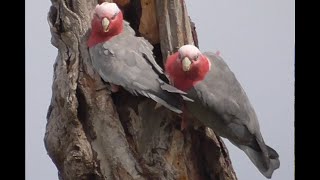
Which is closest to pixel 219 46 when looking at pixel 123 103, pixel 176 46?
pixel 176 46

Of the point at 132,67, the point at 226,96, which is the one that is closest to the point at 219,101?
the point at 226,96

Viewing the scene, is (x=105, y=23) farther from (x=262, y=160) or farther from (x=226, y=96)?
(x=262, y=160)

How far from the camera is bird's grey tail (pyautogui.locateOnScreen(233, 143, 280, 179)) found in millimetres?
1090

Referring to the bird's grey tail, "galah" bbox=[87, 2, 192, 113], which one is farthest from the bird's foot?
the bird's grey tail

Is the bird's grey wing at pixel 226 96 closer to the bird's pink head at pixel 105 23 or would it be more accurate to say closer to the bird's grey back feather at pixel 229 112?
the bird's grey back feather at pixel 229 112

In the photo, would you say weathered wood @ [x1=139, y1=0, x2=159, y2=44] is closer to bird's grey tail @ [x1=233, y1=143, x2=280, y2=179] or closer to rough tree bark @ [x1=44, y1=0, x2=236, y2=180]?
rough tree bark @ [x1=44, y1=0, x2=236, y2=180]

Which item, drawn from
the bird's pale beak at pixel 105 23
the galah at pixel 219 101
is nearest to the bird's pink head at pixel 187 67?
the galah at pixel 219 101

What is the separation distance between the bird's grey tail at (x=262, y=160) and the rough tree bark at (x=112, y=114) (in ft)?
0.25

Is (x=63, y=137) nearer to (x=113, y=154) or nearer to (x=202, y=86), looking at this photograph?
(x=113, y=154)

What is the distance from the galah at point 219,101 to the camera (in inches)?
41.8

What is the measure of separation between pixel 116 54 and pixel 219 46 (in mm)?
169

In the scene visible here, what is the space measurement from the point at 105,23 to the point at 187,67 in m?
0.14

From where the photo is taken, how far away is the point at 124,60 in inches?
41.8
